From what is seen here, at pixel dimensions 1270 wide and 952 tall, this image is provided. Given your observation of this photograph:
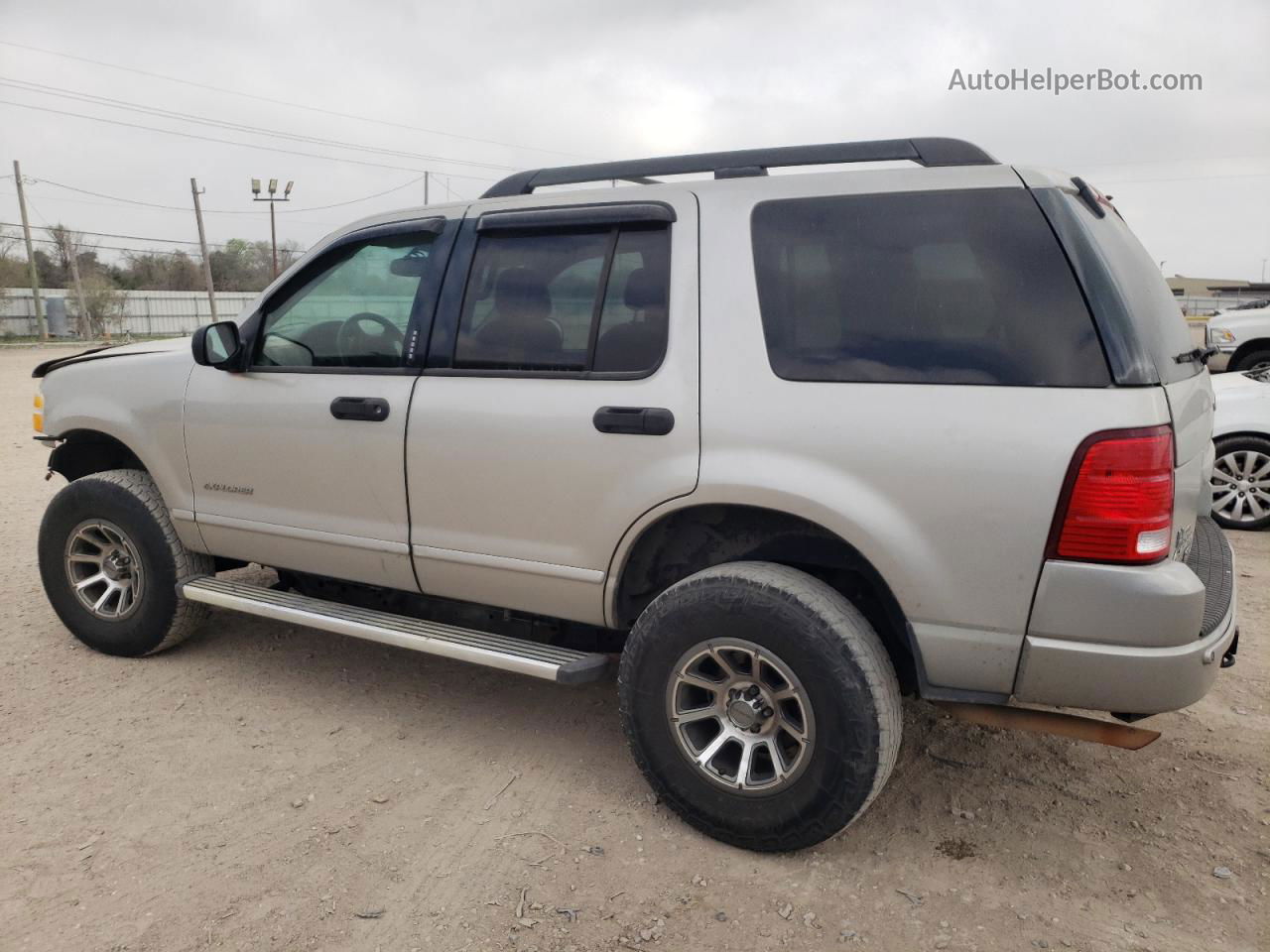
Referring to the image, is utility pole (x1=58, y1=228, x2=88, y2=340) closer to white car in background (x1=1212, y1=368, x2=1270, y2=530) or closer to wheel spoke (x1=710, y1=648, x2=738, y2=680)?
white car in background (x1=1212, y1=368, x2=1270, y2=530)

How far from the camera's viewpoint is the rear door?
9.48 ft

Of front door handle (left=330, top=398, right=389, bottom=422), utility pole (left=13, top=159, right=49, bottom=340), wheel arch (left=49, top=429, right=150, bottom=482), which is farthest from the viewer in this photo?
utility pole (left=13, top=159, right=49, bottom=340)

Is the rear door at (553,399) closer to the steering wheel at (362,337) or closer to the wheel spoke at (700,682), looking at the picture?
the steering wheel at (362,337)

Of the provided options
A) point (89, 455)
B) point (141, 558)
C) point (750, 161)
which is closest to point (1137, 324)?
point (750, 161)

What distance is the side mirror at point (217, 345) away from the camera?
3627 millimetres

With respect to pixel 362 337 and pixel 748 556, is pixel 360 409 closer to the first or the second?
pixel 362 337

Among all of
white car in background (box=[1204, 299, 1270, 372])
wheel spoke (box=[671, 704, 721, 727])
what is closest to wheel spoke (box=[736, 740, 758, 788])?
wheel spoke (box=[671, 704, 721, 727])

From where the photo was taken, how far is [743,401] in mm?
2752

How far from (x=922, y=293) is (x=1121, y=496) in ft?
2.45

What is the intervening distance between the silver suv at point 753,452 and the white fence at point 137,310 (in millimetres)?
42885

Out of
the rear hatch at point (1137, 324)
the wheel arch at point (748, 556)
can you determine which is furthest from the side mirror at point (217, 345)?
the rear hatch at point (1137, 324)

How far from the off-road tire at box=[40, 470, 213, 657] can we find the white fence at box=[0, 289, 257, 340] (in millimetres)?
41693

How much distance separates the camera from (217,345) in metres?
3.67

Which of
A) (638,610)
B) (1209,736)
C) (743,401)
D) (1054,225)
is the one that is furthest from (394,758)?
(1209,736)
